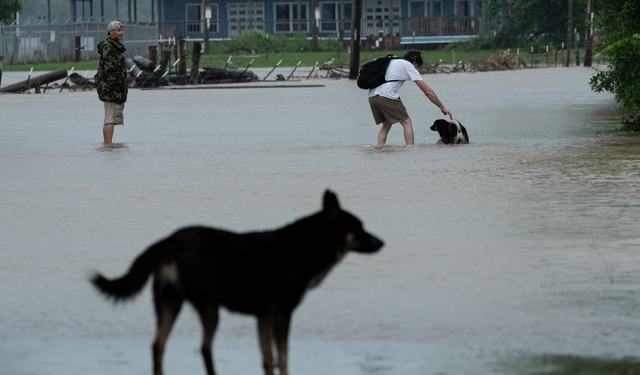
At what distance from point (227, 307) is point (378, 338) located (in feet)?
3.30

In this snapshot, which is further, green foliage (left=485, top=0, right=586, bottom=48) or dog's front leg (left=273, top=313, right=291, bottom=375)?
green foliage (left=485, top=0, right=586, bottom=48)

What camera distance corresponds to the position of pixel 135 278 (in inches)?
161

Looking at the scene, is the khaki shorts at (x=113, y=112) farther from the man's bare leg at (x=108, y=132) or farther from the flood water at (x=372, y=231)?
the flood water at (x=372, y=231)

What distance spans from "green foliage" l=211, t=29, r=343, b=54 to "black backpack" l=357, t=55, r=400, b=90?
4705cm

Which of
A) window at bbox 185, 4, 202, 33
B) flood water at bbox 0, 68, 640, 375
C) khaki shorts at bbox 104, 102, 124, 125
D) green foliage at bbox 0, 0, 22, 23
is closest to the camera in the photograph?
flood water at bbox 0, 68, 640, 375

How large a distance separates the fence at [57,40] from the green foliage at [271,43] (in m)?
8.57

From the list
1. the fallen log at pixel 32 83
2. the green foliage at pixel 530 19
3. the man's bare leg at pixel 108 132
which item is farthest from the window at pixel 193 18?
the man's bare leg at pixel 108 132

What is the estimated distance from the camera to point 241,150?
45.6 feet

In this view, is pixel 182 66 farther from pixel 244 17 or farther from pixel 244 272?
pixel 244 17

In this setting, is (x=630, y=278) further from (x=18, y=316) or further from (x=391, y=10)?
(x=391, y=10)

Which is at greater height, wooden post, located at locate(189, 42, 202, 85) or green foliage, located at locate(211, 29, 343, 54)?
green foliage, located at locate(211, 29, 343, 54)

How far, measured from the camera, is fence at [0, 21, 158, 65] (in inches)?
1966

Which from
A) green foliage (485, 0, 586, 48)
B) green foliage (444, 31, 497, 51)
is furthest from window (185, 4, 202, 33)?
green foliage (485, 0, 586, 48)

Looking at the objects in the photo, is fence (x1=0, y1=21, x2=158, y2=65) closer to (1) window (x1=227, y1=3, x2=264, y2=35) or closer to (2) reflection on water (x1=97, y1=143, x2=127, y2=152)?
(1) window (x1=227, y1=3, x2=264, y2=35)
